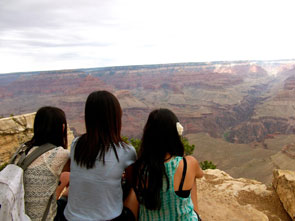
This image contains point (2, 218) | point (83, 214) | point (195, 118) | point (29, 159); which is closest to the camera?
point (2, 218)

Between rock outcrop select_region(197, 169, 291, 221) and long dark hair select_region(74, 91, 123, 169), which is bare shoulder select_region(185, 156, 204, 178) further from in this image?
rock outcrop select_region(197, 169, 291, 221)

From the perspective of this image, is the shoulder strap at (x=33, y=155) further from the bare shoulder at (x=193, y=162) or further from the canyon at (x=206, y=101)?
the canyon at (x=206, y=101)

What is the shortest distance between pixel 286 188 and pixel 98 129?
4.80 metres

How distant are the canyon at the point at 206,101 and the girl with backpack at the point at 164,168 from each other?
24433mm

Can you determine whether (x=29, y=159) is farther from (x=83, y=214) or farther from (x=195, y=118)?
(x=195, y=118)

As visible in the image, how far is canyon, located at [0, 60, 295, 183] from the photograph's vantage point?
3603 cm

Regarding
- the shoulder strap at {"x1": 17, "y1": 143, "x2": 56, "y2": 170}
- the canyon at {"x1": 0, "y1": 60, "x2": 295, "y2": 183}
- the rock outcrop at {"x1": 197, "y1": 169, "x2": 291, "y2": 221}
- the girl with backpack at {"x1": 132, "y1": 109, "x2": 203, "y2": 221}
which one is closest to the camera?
the shoulder strap at {"x1": 17, "y1": 143, "x2": 56, "y2": 170}

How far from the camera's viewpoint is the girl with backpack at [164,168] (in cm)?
203

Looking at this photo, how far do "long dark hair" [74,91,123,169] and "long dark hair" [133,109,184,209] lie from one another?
0.98 ft

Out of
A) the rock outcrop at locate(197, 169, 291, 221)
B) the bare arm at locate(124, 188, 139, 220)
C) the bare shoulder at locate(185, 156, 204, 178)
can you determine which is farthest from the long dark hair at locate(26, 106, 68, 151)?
the rock outcrop at locate(197, 169, 291, 221)

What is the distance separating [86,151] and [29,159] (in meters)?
0.49

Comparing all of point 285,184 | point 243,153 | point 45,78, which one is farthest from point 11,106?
point 285,184

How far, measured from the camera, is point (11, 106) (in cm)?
8631

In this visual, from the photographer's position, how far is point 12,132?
914 centimetres
